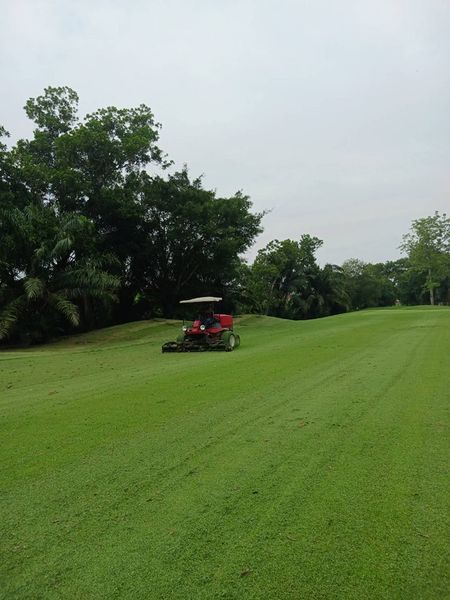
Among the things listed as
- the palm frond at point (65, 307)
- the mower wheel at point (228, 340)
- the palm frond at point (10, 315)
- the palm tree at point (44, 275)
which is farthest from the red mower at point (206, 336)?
the palm frond at point (10, 315)

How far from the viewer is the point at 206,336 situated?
15.5m

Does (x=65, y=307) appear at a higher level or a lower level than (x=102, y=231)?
lower

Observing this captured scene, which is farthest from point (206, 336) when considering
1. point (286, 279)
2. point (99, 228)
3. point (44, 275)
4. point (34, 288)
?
point (286, 279)

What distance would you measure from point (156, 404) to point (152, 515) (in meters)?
3.42

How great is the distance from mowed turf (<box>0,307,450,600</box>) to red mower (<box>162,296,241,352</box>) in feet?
24.2

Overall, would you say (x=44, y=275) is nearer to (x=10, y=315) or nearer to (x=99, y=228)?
(x=10, y=315)

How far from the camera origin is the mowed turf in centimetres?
A: 263

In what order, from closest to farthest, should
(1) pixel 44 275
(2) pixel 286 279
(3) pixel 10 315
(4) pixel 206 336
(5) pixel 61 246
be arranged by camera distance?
(4) pixel 206 336
(3) pixel 10 315
(5) pixel 61 246
(1) pixel 44 275
(2) pixel 286 279

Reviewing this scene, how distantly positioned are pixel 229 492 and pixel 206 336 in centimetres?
1190

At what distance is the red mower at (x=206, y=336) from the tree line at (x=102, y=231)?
21.1 feet

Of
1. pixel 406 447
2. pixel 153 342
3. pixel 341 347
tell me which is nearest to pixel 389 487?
pixel 406 447

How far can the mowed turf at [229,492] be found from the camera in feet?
8.63

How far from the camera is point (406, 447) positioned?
4.48 meters

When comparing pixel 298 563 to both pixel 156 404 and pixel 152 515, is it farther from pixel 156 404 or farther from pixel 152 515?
pixel 156 404
